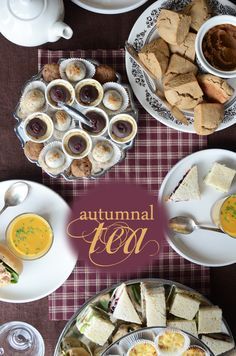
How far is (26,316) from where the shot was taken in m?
1.52

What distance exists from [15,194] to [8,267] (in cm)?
18

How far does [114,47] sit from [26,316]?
0.73 m

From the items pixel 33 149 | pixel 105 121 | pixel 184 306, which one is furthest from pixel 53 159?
pixel 184 306

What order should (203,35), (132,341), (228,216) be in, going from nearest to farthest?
(132,341), (203,35), (228,216)

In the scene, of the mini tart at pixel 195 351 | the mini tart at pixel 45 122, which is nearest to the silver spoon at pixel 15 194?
the mini tart at pixel 45 122

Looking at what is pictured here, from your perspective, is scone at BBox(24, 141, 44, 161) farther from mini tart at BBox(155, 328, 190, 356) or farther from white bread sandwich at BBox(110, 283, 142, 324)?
mini tart at BBox(155, 328, 190, 356)

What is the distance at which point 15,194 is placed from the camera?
4.82 ft

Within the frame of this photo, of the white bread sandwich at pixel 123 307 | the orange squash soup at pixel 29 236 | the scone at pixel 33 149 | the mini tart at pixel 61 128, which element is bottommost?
the white bread sandwich at pixel 123 307

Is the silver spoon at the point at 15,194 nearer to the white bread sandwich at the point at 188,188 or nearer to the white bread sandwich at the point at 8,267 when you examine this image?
the white bread sandwich at the point at 8,267

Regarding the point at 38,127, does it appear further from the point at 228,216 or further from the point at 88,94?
the point at 228,216

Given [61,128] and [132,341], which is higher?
[61,128]

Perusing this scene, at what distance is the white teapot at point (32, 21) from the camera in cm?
132

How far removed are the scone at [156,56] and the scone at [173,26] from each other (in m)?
0.02

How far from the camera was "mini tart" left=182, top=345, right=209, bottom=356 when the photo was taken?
126cm
